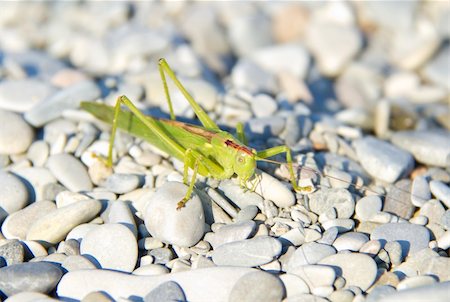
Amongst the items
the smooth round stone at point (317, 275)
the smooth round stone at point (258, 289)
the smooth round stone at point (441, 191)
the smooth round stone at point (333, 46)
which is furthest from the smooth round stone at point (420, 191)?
the smooth round stone at point (333, 46)

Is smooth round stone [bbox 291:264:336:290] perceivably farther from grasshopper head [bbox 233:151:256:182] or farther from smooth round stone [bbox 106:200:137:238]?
smooth round stone [bbox 106:200:137:238]

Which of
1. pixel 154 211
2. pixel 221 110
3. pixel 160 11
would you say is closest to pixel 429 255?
pixel 154 211

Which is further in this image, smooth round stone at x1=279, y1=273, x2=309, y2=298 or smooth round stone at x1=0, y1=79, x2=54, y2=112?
smooth round stone at x1=0, y1=79, x2=54, y2=112

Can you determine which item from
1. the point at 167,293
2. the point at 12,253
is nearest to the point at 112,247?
the point at 167,293

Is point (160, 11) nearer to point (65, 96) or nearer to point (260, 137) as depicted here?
point (65, 96)

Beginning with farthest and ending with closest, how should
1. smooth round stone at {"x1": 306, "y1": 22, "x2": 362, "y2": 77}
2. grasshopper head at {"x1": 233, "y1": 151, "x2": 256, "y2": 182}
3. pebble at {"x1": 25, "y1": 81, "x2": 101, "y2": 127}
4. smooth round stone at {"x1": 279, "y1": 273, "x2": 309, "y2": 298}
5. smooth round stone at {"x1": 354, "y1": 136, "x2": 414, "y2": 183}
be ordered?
smooth round stone at {"x1": 306, "y1": 22, "x2": 362, "y2": 77}, pebble at {"x1": 25, "y1": 81, "x2": 101, "y2": 127}, smooth round stone at {"x1": 354, "y1": 136, "x2": 414, "y2": 183}, grasshopper head at {"x1": 233, "y1": 151, "x2": 256, "y2": 182}, smooth round stone at {"x1": 279, "y1": 273, "x2": 309, "y2": 298}

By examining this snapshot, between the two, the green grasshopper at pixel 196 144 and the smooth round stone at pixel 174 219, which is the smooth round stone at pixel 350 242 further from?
the smooth round stone at pixel 174 219

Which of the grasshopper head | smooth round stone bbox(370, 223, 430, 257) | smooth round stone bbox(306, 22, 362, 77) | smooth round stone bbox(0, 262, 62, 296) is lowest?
smooth round stone bbox(0, 262, 62, 296)

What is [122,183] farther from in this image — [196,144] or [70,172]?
[196,144]

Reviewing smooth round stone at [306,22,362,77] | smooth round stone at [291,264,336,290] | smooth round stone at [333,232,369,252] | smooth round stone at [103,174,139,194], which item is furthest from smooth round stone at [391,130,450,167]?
smooth round stone at [306,22,362,77]
